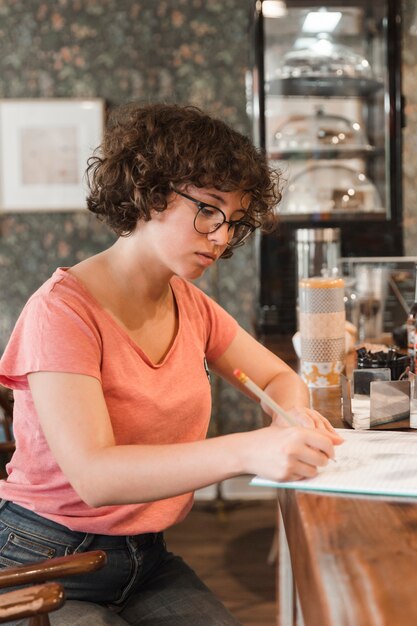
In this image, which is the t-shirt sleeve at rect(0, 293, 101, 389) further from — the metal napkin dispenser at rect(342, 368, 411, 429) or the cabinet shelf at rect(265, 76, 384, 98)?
the cabinet shelf at rect(265, 76, 384, 98)

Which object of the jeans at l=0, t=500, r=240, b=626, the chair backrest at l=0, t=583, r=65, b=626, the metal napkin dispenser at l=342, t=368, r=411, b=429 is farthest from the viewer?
the metal napkin dispenser at l=342, t=368, r=411, b=429

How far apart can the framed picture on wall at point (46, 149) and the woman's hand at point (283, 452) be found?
2.95 metres

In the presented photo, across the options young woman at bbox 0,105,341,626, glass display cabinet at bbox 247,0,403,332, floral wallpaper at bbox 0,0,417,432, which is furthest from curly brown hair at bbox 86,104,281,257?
floral wallpaper at bbox 0,0,417,432

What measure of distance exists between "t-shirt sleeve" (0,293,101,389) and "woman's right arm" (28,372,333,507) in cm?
3

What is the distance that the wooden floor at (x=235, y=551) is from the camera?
2.78 m

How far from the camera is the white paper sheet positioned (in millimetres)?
1056

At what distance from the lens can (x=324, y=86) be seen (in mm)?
3568

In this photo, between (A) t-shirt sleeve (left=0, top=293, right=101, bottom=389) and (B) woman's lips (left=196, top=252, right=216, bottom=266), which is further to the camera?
(B) woman's lips (left=196, top=252, right=216, bottom=266)

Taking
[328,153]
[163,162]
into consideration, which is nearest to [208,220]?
[163,162]

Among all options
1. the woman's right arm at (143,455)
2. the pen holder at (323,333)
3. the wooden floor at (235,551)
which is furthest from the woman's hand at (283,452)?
the wooden floor at (235,551)

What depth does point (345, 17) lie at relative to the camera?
3486 millimetres

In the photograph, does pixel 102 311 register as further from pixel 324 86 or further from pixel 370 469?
pixel 324 86

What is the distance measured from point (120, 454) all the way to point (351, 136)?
279 centimetres

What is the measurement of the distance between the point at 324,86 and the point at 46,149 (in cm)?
139
